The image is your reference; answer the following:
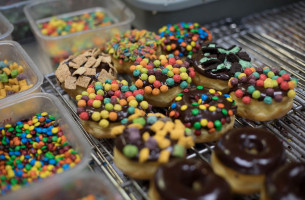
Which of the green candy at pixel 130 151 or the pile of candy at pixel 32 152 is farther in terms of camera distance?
the pile of candy at pixel 32 152

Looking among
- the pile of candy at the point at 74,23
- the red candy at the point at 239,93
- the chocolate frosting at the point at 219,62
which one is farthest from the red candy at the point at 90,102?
the pile of candy at the point at 74,23

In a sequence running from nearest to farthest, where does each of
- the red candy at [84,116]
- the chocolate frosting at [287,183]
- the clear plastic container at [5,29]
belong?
the chocolate frosting at [287,183] → the red candy at [84,116] → the clear plastic container at [5,29]

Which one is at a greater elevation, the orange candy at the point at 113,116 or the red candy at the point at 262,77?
the red candy at the point at 262,77

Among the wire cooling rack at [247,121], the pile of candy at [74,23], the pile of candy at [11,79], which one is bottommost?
the wire cooling rack at [247,121]

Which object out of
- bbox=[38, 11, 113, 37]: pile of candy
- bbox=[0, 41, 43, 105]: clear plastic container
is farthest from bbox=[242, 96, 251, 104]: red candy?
bbox=[38, 11, 113, 37]: pile of candy

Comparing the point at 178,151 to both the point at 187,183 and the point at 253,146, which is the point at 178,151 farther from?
the point at 253,146

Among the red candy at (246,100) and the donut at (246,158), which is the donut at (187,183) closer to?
the donut at (246,158)

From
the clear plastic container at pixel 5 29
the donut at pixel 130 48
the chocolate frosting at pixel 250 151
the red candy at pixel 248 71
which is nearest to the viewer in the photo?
the chocolate frosting at pixel 250 151

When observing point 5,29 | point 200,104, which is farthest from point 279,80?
point 5,29
